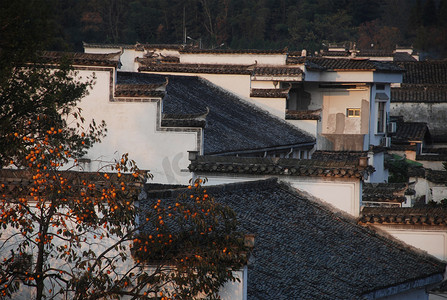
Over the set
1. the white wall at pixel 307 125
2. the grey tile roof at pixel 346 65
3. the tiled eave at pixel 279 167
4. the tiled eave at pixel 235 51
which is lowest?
the tiled eave at pixel 279 167

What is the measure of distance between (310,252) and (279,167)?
357 cm

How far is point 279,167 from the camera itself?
55.6 ft

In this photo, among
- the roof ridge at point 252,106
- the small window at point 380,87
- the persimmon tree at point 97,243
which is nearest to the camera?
the persimmon tree at point 97,243

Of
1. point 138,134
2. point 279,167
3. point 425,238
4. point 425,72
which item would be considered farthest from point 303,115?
point 425,72

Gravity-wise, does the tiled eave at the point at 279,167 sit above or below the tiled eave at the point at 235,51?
below

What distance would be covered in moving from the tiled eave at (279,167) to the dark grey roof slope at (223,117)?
4.95 metres

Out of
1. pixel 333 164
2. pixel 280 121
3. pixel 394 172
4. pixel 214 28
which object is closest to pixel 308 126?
pixel 280 121

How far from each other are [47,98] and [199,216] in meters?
6.30

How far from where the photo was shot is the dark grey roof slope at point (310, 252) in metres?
12.3

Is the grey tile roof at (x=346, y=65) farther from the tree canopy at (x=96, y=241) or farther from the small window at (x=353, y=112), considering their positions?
the tree canopy at (x=96, y=241)

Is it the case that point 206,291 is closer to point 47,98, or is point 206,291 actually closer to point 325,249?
point 325,249

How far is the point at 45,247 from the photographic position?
33.9 ft

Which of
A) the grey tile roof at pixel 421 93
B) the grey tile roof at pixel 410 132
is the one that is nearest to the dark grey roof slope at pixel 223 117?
the grey tile roof at pixel 410 132

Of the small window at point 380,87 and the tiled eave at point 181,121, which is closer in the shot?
the tiled eave at point 181,121
